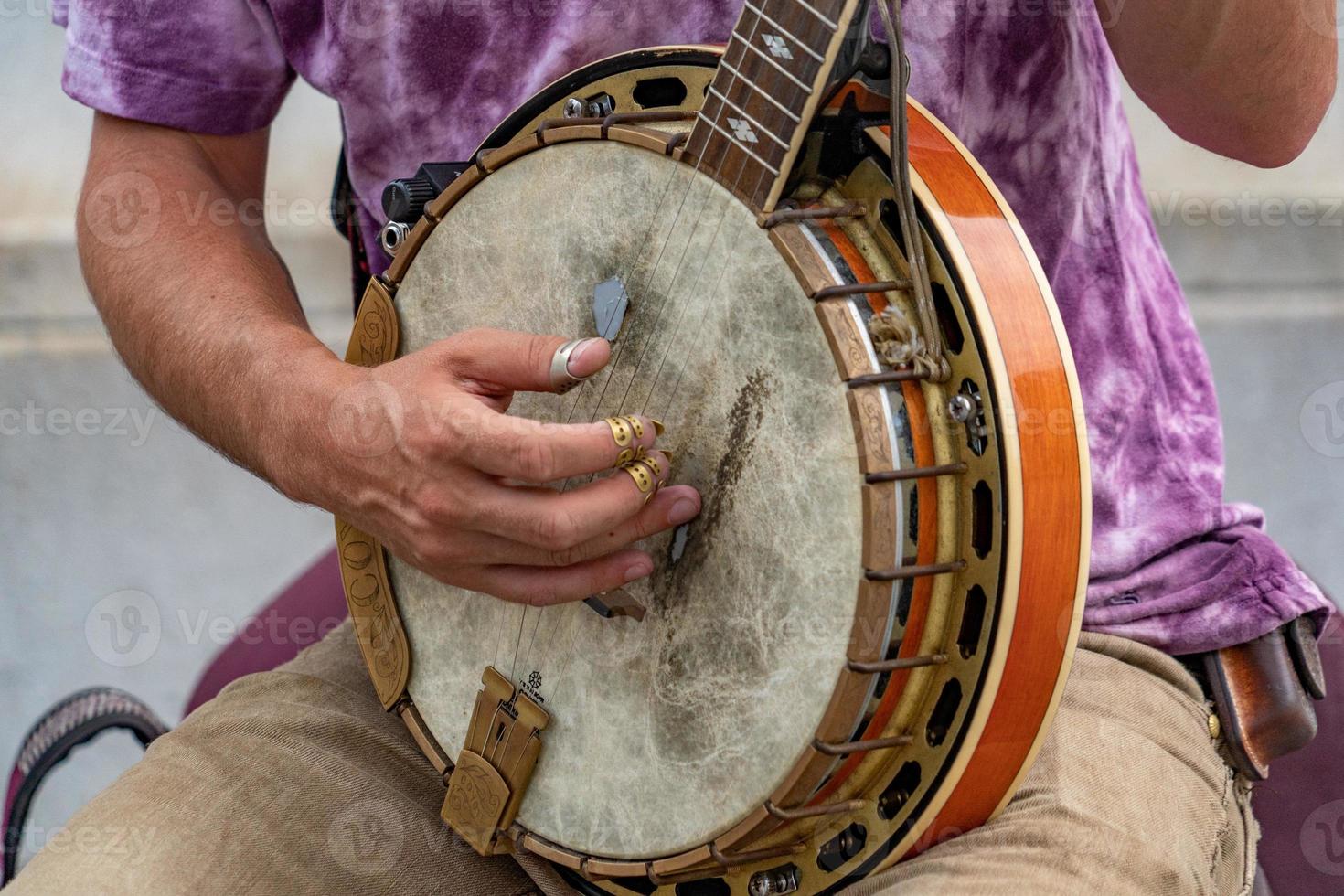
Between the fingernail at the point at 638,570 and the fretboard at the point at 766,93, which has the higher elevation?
the fretboard at the point at 766,93

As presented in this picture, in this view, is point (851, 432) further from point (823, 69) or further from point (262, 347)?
point (262, 347)

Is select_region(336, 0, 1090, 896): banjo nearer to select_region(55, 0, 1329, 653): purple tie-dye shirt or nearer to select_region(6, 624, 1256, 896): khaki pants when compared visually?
select_region(6, 624, 1256, 896): khaki pants

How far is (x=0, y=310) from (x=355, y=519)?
90.4 inches

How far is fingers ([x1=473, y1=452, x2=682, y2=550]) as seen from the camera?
0.75 m

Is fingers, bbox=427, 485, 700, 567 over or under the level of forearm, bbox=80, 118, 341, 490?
over

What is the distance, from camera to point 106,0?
1.09 meters

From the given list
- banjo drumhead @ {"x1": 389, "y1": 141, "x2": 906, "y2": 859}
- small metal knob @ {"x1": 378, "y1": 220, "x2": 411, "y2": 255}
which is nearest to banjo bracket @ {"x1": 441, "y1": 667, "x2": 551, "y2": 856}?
banjo drumhead @ {"x1": 389, "y1": 141, "x2": 906, "y2": 859}

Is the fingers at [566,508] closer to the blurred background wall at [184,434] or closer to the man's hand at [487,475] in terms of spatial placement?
the man's hand at [487,475]

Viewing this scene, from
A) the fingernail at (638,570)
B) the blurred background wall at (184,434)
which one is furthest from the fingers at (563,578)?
the blurred background wall at (184,434)

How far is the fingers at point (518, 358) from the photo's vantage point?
2.52 feet

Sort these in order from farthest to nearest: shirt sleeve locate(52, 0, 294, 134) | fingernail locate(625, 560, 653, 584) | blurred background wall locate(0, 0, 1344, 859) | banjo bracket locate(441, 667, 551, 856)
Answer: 1. blurred background wall locate(0, 0, 1344, 859)
2. shirt sleeve locate(52, 0, 294, 134)
3. banjo bracket locate(441, 667, 551, 856)
4. fingernail locate(625, 560, 653, 584)

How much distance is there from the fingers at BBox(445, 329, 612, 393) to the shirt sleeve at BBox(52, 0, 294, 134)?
1.59 ft

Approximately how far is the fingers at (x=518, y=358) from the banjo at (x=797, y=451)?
4 cm

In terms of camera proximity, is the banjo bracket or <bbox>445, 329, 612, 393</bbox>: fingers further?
the banjo bracket
